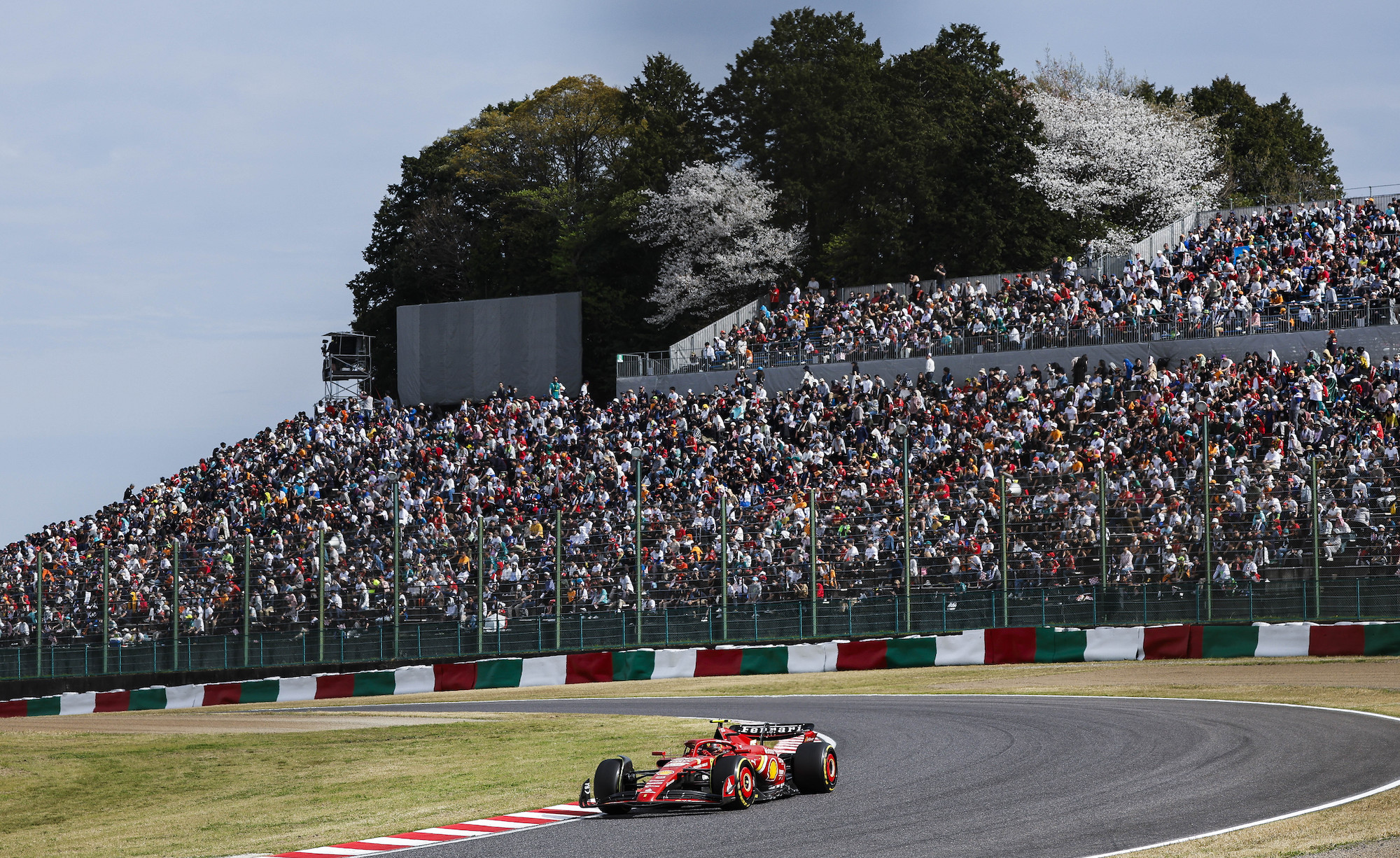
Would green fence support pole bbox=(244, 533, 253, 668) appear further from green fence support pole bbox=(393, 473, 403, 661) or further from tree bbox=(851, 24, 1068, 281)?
tree bbox=(851, 24, 1068, 281)

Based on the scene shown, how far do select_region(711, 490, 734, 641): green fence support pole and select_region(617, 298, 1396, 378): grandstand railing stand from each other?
13443 millimetres

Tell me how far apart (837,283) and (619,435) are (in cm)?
1959

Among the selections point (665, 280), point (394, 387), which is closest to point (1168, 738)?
point (665, 280)

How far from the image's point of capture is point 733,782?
1282cm

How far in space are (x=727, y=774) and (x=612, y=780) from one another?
38.0 inches

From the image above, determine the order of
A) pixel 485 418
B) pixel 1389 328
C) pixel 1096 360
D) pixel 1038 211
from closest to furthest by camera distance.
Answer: pixel 1389 328 < pixel 1096 360 < pixel 485 418 < pixel 1038 211

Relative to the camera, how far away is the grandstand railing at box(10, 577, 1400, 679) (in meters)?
28.0

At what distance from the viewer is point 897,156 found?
2432 inches

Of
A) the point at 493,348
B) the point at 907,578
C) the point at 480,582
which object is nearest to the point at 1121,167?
the point at 493,348

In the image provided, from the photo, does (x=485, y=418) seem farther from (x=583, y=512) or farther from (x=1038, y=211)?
(x=1038, y=211)

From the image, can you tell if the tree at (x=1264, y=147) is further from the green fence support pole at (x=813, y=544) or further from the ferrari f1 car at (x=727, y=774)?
the ferrari f1 car at (x=727, y=774)

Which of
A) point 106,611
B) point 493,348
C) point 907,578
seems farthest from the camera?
point 493,348

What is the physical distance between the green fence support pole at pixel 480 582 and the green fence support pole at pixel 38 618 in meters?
13.2

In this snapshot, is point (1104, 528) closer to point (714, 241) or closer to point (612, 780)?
point (612, 780)
